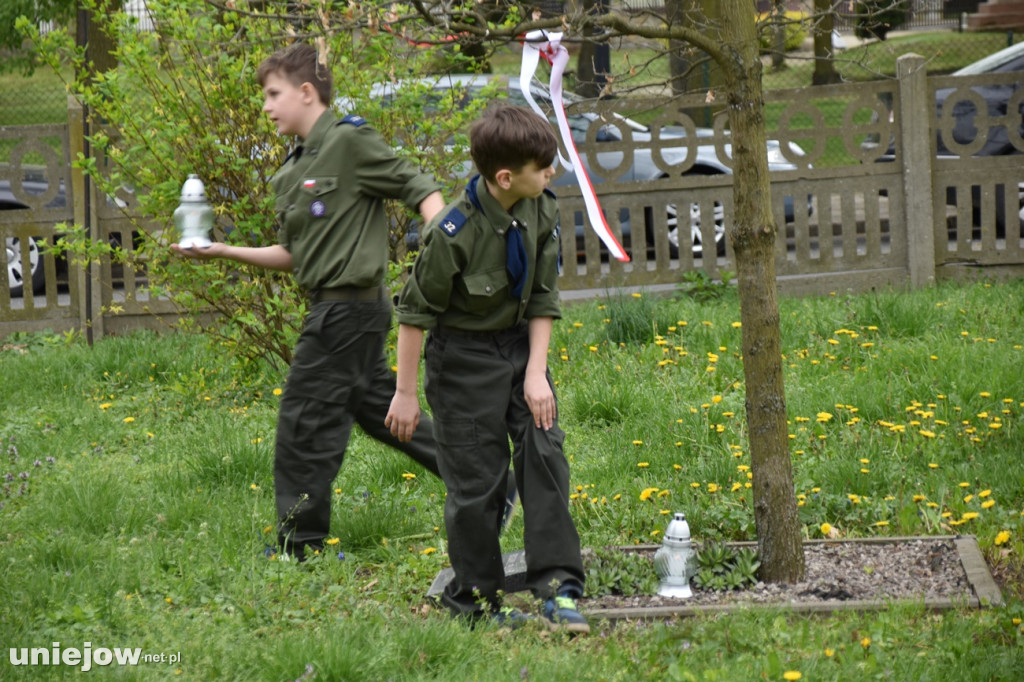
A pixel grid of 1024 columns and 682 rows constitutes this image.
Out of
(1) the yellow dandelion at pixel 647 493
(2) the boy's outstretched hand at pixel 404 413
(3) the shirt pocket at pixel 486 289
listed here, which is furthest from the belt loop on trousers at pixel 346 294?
(1) the yellow dandelion at pixel 647 493

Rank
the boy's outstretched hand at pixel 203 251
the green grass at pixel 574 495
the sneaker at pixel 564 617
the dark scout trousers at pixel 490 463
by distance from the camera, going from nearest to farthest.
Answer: the green grass at pixel 574 495, the sneaker at pixel 564 617, the dark scout trousers at pixel 490 463, the boy's outstretched hand at pixel 203 251

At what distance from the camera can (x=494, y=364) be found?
11.3ft

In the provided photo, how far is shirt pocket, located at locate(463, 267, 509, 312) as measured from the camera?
3361mm

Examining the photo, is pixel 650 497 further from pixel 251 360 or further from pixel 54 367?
pixel 54 367

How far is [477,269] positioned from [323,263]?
86 cm

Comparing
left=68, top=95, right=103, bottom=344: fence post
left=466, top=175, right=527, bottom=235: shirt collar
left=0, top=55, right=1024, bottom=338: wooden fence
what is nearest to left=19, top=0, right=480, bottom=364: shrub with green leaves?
left=68, top=95, right=103, bottom=344: fence post

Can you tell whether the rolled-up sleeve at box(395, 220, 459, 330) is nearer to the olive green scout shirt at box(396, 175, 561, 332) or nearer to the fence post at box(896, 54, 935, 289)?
the olive green scout shirt at box(396, 175, 561, 332)

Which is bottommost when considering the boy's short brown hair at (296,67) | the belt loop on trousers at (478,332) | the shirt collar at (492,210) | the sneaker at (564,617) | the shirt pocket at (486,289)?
the sneaker at (564,617)

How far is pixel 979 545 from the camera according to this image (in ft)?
12.8

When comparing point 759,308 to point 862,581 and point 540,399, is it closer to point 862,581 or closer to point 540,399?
point 540,399

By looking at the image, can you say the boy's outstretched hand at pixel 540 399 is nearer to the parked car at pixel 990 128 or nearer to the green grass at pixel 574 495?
the green grass at pixel 574 495

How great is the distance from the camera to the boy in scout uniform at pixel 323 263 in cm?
404

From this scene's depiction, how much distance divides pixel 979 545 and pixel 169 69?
176 inches

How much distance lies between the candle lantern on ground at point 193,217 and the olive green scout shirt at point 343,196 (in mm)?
318
